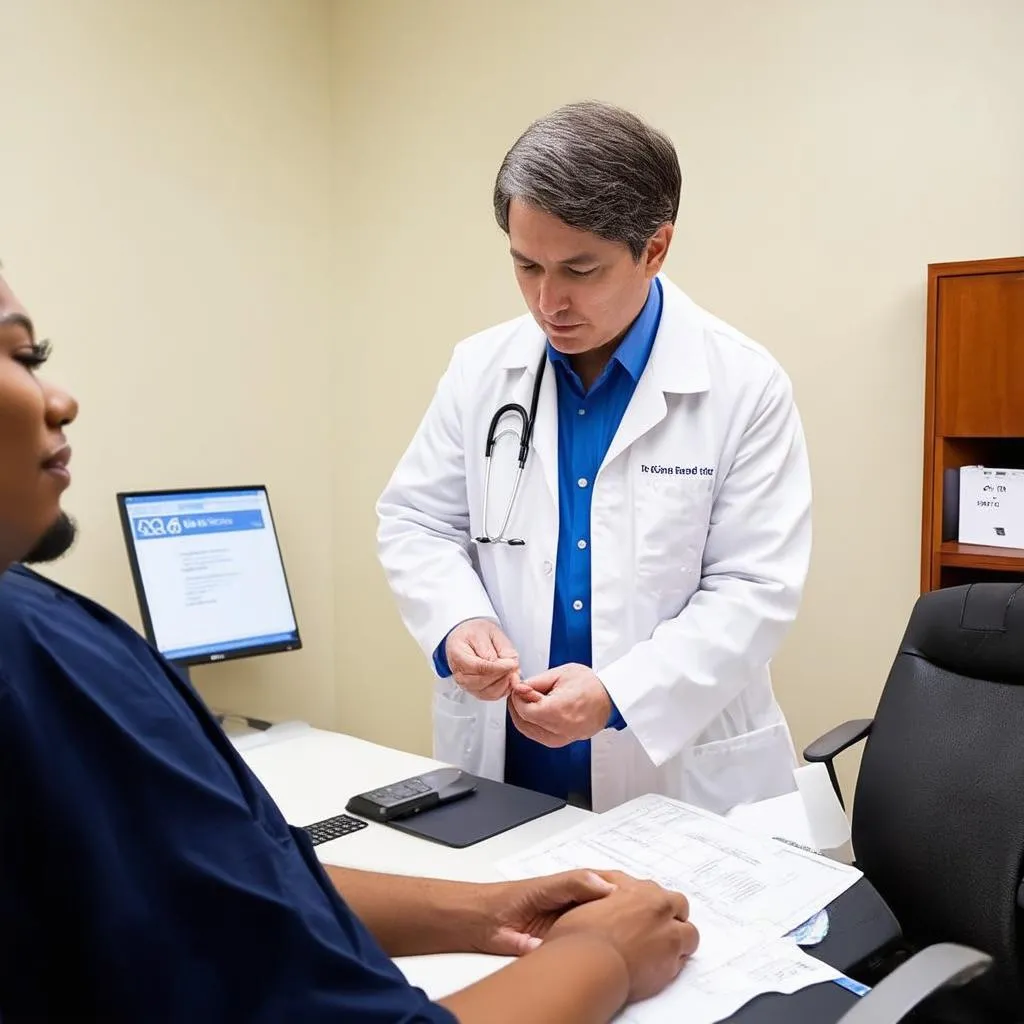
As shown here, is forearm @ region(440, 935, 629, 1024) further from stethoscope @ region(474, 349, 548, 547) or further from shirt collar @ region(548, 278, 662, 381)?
shirt collar @ region(548, 278, 662, 381)

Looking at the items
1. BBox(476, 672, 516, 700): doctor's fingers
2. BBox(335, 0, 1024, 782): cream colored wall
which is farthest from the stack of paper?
BBox(335, 0, 1024, 782): cream colored wall

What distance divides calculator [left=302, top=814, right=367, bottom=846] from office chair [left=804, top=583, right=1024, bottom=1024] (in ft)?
2.54

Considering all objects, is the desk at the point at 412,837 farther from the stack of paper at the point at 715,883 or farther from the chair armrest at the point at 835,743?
the chair armrest at the point at 835,743

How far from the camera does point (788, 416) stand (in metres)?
1.75

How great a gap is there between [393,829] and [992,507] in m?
1.46

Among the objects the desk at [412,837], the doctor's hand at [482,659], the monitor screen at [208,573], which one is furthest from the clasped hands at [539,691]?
the monitor screen at [208,573]

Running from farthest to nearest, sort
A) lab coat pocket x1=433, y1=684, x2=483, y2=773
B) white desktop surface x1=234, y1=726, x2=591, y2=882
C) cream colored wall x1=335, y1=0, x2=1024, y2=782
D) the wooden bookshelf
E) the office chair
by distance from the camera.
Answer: cream colored wall x1=335, y1=0, x2=1024, y2=782
the wooden bookshelf
lab coat pocket x1=433, y1=684, x2=483, y2=773
the office chair
white desktop surface x1=234, y1=726, x2=591, y2=882

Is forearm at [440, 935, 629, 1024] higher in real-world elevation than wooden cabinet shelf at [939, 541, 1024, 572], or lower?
lower

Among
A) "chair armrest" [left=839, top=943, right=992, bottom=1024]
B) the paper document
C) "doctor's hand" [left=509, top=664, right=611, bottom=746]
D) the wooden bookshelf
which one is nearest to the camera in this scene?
"chair armrest" [left=839, top=943, right=992, bottom=1024]

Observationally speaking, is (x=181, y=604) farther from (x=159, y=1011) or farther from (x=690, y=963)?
(x=159, y=1011)

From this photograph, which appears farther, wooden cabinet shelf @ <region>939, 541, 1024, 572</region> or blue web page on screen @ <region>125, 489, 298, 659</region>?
blue web page on screen @ <region>125, 489, 298, 659</region>

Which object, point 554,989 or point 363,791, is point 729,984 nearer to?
point 554,989

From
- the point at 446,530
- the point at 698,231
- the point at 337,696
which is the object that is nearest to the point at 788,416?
the point at 446,530

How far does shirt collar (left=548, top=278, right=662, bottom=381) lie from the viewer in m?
1.76
